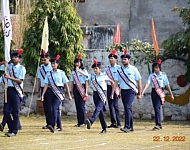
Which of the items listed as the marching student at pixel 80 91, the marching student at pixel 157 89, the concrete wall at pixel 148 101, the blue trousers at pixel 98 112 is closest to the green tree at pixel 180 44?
the concrete wall at pixel 148 101

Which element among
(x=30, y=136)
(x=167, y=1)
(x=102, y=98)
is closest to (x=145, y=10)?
(x=167, y=1)

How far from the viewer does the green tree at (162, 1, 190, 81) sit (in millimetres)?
17834

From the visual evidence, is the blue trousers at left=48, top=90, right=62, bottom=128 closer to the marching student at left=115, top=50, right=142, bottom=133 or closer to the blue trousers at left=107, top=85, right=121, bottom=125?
the marching student at left=115, top=50, right=142, bottom=133

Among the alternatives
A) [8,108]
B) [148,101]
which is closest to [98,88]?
[8,108]

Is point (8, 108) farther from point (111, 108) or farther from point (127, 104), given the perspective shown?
point (111, 108)

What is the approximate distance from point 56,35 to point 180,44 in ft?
12.4

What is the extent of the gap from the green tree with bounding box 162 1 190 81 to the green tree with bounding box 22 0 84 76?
277cm

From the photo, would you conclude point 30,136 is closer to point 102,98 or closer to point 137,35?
point 102,98

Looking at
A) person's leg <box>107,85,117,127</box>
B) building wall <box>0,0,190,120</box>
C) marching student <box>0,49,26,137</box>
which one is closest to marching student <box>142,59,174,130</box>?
person's leg <box>107,85,117,127</box>

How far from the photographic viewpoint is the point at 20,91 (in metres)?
13.6

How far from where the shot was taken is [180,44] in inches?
710

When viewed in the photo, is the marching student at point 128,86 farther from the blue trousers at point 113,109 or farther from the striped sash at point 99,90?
the blue trousers at point 113,109

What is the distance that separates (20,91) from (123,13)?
14052 millimetres

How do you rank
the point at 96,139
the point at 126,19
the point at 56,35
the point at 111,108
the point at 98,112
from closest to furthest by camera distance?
the point at 96,139 < the point at 98,112 < the point at 111,108 < the point at 56,35 < the point at 126,19
